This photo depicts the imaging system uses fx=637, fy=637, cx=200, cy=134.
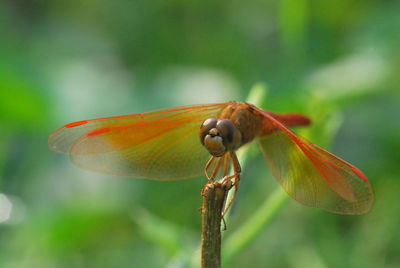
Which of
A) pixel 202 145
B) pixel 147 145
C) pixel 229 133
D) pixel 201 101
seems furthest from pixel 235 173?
pixel 201 101

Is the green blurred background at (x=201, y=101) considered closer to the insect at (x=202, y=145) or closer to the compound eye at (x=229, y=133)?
the insect at (x=202, y=145)

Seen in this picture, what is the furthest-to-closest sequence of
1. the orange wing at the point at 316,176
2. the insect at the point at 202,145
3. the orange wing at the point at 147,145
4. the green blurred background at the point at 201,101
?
the green blurred background at the point at 201,101
the orange wing at the point at 147,145
the insect at the point at 202,145
the orange wing at the point at 316,176

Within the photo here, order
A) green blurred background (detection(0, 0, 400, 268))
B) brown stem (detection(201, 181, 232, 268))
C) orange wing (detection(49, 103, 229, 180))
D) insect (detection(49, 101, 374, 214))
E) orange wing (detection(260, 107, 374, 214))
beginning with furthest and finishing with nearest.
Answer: green blurred background (detection(0, 0, 400, 268)) → orange wing (detection(49, 103, 229, 180)) → insect (detection(49, 101, 374, 214)) → orange wing (detection(260, 107, 374, 214)) → brown stem (detection(201, 181, 232, 268))

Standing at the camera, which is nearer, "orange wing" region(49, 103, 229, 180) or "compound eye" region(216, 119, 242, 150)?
"compound eye" region(216, 119, 242, 150)

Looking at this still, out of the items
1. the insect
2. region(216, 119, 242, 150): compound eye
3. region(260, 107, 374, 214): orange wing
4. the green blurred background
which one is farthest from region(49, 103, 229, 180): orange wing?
the green blurred background

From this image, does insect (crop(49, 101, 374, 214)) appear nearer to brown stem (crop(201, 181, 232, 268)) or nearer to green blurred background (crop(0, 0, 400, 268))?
brown stem (crop(201, 181, 232, 268))

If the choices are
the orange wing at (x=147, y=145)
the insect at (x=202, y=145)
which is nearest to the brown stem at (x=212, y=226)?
the insect at (x=202, y=145)

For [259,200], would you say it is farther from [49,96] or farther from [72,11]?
[72,11]

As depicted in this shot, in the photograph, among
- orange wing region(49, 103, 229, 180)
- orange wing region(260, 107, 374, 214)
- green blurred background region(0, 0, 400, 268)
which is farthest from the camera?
green blurred background region(0, 0, 400, 268)
